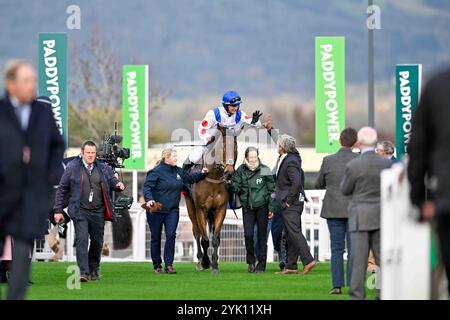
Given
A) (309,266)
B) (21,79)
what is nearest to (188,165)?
(309,266)

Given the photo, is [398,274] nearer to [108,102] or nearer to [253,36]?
[108,102]

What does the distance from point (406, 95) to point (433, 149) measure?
16.5m

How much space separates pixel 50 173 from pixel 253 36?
98.3 meters

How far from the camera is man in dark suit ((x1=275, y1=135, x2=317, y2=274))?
66.2 ft

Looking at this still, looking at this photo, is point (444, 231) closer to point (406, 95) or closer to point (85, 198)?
point (85, 198)

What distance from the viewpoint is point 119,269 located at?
23797 millimetres

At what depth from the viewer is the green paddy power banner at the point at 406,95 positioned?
24.8 meters

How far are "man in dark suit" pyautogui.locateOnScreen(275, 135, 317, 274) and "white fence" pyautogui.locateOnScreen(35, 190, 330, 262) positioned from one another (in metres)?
5.71

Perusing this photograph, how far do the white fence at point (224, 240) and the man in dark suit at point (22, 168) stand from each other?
50.6ft

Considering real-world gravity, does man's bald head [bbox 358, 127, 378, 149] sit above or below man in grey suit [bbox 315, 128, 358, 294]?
above

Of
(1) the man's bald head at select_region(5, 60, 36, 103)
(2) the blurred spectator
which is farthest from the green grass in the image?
(1) the man's bald head at select_region(5, 60, 36, 103)

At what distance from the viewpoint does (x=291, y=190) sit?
2020 centimetres

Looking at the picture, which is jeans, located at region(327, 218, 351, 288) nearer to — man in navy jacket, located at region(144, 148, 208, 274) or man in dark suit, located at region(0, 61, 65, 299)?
man in navy jacket, located at region(144, 148, 208, 274)
